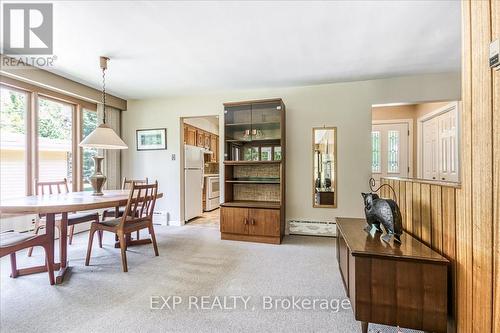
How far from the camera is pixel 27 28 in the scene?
2.21 metres

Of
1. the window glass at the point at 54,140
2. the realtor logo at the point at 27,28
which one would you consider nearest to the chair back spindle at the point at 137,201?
the realtor logo at the point at 27,28

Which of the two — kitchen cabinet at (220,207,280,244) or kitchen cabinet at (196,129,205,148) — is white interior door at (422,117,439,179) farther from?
kitchen cabinet at (196,129,205,148)

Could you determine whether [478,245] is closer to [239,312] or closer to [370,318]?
[370,318]

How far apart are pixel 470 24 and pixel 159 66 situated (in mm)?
3087

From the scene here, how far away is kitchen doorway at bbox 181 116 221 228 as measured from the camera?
15.0ft

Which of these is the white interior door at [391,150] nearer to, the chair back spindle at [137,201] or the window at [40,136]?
the chair back spindle at [137,201]

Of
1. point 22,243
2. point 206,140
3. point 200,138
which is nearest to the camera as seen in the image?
point 22,243

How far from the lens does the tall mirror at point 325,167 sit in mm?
3777

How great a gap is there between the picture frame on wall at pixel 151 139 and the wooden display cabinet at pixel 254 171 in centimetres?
146

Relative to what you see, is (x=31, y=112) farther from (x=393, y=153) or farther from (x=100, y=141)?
(x=393, y=153)

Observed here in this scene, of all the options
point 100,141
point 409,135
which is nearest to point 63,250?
point 100,141

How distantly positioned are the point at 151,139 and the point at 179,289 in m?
3.29

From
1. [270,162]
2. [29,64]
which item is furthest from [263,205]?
[29,64]

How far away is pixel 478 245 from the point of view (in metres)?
1.10
